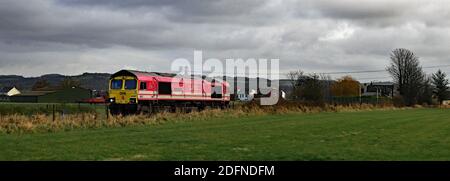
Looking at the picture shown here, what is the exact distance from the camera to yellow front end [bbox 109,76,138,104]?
3438 centimetres

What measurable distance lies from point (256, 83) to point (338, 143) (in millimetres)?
44953

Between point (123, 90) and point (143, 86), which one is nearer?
point (143, 86)

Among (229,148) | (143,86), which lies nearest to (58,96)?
(143,86)

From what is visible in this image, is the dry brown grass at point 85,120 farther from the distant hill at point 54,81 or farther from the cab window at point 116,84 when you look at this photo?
the distant hill at point 54,81

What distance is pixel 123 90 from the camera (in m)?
34.9

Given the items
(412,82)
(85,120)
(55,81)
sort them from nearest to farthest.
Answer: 1. (85,120)
2. (412,82)
3. (55,81)

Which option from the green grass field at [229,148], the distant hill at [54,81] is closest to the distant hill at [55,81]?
the distant hill at [54,81]

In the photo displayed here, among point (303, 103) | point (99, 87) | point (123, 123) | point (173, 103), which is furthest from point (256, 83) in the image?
point (99, 87)

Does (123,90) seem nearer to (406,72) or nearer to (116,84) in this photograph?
(116,84)

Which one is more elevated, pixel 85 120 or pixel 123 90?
pixel 123 90

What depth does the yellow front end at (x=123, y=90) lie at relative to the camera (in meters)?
34.4

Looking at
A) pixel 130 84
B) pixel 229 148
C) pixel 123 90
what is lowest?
pixel 229 148

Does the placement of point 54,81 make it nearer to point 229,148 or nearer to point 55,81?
point 55,81

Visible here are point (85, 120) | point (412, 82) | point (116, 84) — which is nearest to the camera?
point (85, 120)
